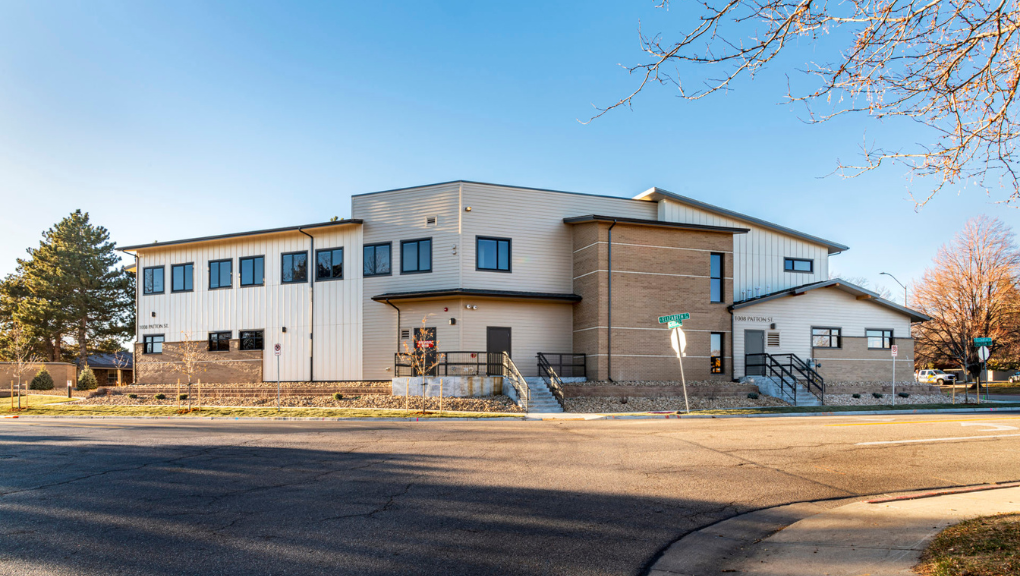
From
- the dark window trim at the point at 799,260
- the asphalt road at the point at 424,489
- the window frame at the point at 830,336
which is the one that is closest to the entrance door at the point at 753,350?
the window frame at the point at 830,336

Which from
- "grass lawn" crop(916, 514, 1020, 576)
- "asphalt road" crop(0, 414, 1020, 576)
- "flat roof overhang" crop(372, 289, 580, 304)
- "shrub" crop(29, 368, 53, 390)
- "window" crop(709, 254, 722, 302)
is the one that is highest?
"window" crop(709, 254, 722, 302)

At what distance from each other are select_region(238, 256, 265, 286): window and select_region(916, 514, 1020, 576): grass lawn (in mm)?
30359

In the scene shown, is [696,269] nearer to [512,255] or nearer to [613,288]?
[613,288]

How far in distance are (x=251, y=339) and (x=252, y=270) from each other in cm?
354

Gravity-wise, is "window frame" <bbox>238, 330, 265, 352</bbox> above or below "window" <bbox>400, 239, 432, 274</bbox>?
below

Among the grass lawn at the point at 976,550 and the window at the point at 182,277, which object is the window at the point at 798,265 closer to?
the grass lawn at the point at 976,550

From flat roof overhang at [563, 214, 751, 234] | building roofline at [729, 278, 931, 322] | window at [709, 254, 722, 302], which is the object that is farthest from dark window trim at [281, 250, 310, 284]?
building roofline at [729, 278, 931, 322]

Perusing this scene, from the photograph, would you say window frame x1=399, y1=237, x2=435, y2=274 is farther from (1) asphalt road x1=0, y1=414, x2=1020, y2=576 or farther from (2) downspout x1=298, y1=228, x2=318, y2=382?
(1) asphalt road x1=0, y1=414, x2=1020, y2=576

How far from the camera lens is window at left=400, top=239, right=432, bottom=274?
1102 inches

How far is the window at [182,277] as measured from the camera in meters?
32.8

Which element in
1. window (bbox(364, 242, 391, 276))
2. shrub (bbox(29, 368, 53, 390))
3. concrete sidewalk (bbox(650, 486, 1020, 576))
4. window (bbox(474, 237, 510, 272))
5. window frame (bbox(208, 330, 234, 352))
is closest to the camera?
concrete sidewalk (bbox(650, 486, 1020, 576))

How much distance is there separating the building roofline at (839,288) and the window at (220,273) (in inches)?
1001

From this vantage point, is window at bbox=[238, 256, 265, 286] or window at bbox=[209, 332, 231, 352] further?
window at bbox=[209, 332, 231, 352]

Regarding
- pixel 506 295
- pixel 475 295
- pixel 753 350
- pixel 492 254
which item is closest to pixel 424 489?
pixel 475 295
